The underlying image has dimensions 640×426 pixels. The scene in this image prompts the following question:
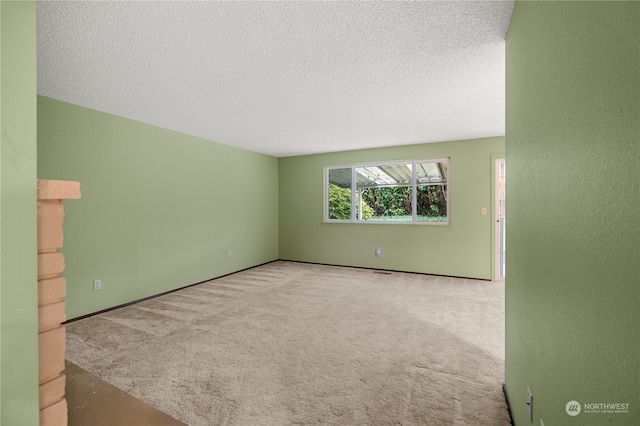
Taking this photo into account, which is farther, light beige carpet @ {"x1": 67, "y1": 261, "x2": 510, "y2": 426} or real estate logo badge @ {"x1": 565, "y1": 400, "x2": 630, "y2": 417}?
light beige carpet @ {"x1": 67, "y1": 261, "x2": 510, "y2": 426}

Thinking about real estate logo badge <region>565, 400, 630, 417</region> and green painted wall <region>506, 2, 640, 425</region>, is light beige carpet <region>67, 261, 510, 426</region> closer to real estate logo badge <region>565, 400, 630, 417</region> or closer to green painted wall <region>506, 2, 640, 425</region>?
green painted wall <region>506, 2, 640, 425</region>

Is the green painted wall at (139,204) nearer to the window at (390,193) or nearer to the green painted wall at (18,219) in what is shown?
the window at (390,193)

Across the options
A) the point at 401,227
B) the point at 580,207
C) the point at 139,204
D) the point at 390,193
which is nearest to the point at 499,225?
the point at 401,227

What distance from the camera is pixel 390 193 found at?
5.69m

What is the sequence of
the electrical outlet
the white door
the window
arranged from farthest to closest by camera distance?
1. the window
2. the white door
3. the electrical outlet

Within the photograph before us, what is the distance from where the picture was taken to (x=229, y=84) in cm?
267

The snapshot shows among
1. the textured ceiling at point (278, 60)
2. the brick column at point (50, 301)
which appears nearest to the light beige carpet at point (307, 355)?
the brick column at point (50, 301)

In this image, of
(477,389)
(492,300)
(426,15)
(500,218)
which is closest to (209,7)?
(426,15)

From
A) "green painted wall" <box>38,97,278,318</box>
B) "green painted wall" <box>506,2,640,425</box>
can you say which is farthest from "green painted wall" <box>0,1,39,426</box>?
"green painted wall" <box>38,97,278,318</box>

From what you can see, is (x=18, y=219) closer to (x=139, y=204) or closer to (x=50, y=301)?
(x=50, y=301)

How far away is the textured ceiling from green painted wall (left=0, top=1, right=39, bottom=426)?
0.98 metres

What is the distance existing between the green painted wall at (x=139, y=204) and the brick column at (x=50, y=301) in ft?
8.65

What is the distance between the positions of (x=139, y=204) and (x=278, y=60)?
2.80 m

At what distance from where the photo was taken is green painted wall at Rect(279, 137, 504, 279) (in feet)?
16.0
